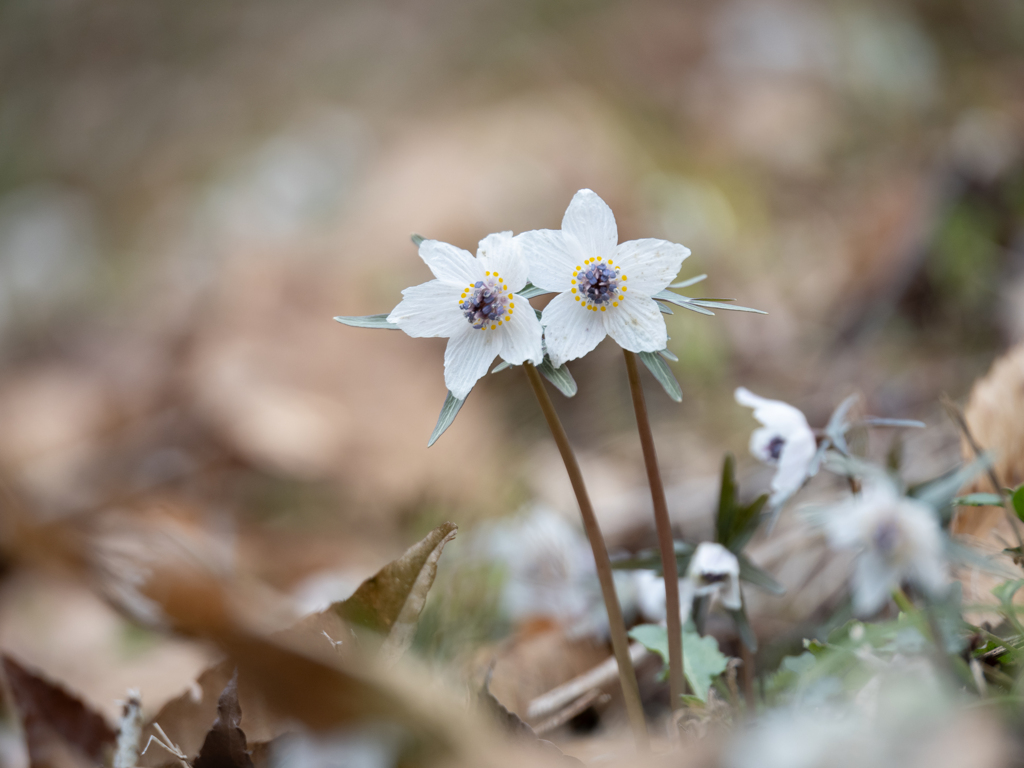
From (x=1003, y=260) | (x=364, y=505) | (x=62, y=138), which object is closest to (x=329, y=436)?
(x=364, y=505)

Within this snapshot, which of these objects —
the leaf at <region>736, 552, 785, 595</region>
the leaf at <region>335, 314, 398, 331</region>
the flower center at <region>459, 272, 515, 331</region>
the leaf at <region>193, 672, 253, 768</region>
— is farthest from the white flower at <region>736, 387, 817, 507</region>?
the leaf at <region>193, 672, 253, 768</region>

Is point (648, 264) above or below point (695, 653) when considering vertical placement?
above

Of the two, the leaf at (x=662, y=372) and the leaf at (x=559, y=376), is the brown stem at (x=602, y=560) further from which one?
the leaf at (x=662, y=372)

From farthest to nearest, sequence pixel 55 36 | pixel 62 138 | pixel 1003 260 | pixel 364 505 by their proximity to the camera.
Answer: pixel 55 36 → pixel 62 138 → pixel 364 505 → pixel 1003 260

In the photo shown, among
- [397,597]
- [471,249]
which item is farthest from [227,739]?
[471,249]

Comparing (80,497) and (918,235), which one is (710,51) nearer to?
(918,235)

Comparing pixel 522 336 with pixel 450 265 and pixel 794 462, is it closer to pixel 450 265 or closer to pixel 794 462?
pixel 450 265

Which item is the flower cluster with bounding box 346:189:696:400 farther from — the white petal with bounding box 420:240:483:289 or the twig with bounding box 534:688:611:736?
the twig with bounding box 534:688:611:736

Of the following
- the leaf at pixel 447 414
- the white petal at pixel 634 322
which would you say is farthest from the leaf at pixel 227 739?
the white petal at pixel 634 322
